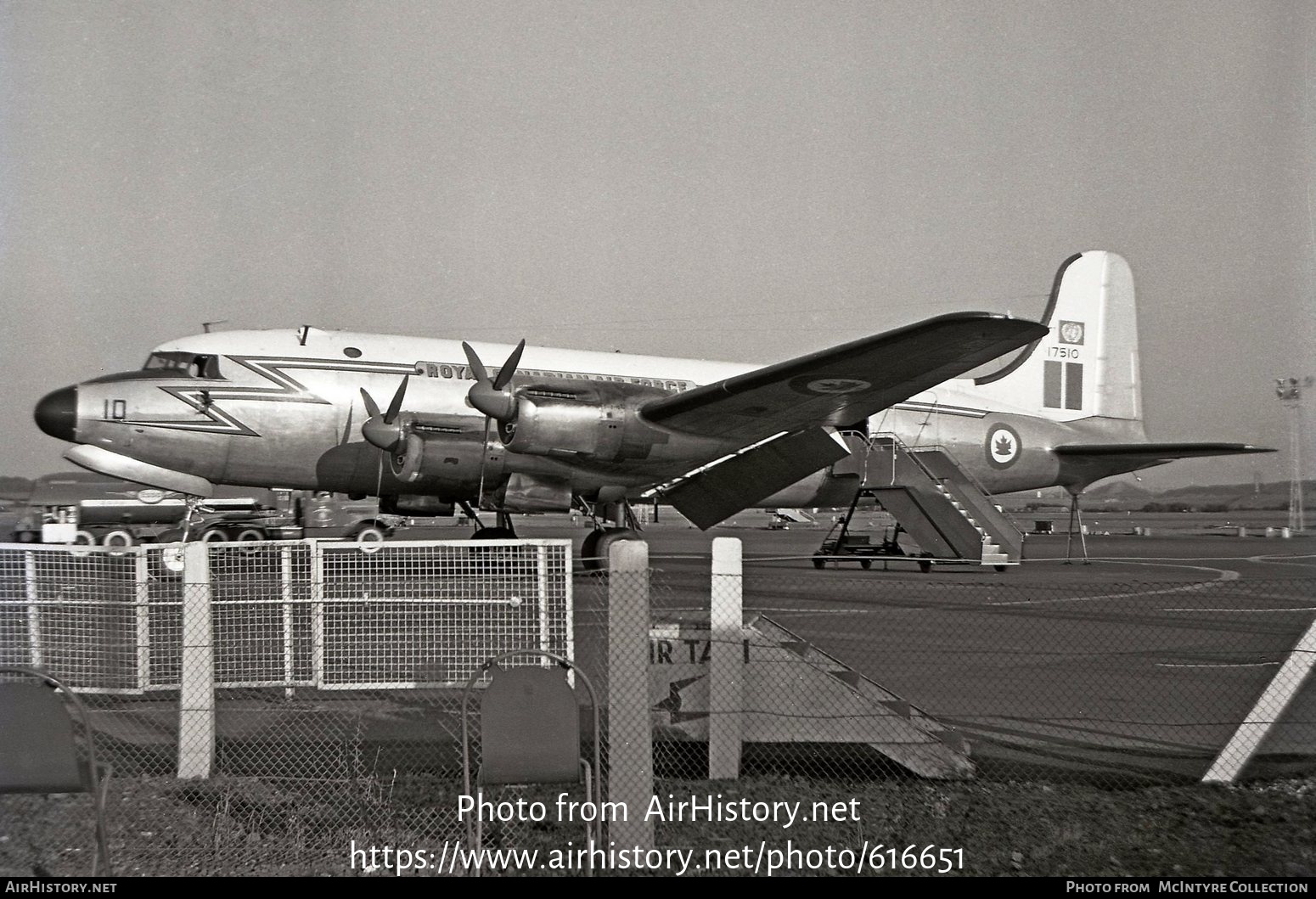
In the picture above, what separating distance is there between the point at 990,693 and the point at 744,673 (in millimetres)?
2313

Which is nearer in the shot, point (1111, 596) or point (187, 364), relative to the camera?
point (1111, 596)

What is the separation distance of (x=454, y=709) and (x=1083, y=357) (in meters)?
20.7

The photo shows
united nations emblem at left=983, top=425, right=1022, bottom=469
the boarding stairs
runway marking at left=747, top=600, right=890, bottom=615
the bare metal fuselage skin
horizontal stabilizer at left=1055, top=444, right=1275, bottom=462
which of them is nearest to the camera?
→ runway marking at left=747, top=600, right=890, bottom=615

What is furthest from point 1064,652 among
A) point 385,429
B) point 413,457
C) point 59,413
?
point 59,413

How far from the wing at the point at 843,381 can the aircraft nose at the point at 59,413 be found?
8876 mm

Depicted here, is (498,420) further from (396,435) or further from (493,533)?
(493,533)

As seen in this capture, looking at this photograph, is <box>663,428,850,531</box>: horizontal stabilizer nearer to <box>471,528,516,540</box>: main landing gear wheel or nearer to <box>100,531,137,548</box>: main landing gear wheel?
<box>471,528,516,540</box>: main landing gear wheel

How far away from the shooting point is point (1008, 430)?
2111 centimetres

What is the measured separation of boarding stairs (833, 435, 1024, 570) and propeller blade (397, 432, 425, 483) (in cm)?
798

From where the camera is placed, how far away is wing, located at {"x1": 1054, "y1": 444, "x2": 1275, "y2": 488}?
2039 centimetres

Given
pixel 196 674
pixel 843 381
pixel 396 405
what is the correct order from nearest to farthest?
pixel 196 674, pixel 843 381, pixel 396 405

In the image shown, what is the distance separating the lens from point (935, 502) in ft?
55.9

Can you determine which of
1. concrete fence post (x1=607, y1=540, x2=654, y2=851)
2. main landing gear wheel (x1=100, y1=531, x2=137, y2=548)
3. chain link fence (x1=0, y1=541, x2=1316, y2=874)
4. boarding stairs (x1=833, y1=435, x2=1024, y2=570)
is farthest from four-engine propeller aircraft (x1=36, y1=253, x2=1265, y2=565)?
main landing gear wheel (x1=100, y1=531, x2=137, y2=548)

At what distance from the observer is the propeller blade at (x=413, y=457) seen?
14.8m
